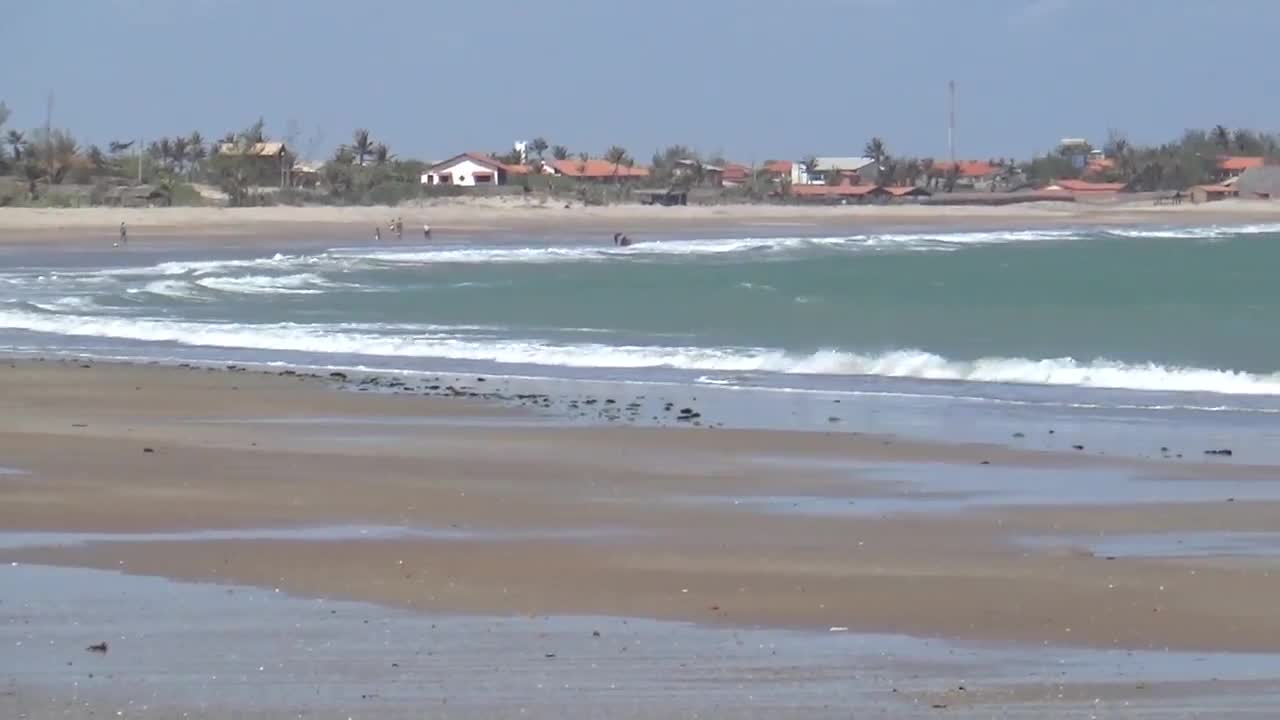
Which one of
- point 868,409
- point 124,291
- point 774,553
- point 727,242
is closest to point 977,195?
point 727,242

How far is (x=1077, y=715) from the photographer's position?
6.30 metres

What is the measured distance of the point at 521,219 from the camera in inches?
3189

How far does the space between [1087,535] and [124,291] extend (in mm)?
27937

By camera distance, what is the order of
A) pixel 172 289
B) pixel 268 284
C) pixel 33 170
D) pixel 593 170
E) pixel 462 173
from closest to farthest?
1. pixel 172 289
2. pixel 268 284
3. pixel 33 170
4. pixel 462 173
5. pixel 593 170

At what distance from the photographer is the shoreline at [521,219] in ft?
213

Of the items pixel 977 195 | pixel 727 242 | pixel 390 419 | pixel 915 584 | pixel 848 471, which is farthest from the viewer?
pixel 977 195

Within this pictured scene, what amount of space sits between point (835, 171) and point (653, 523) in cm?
12406

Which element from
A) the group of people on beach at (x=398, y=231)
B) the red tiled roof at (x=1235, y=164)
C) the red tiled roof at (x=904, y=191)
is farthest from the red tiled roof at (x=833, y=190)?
the group of people on beach at (x=398, y=231)

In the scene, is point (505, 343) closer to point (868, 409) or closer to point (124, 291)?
point (868, 409)

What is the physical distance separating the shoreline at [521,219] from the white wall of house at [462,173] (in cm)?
1686

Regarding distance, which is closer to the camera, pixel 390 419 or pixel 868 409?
pixel 390 419

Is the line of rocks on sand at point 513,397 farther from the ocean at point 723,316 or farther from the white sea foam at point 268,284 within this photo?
the white sea foam at point 268,284

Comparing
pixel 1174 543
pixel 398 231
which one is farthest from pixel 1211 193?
pixel 1174 543

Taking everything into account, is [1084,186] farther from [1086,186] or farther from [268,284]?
[268,284]
